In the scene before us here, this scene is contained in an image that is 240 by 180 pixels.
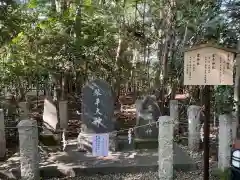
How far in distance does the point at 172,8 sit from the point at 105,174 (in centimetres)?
543

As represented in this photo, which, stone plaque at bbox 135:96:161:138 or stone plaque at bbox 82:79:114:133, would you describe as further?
stone plaque at bbox 135:96:161:138

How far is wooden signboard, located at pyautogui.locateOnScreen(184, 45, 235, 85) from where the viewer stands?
409 centimetres

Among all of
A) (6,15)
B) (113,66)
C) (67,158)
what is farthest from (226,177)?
(113,66)

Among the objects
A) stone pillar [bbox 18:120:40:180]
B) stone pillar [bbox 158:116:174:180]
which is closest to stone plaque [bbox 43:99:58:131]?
stone pillar [bbox 18:120:40:180]

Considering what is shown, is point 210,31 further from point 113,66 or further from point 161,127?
point 113,66

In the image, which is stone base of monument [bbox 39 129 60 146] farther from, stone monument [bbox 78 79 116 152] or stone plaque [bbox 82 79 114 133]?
stone plaque [bbox 82 79 114 133]

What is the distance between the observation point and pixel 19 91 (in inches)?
488

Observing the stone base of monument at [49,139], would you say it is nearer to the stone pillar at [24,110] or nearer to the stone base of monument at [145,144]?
the stone pillar at [24,110]

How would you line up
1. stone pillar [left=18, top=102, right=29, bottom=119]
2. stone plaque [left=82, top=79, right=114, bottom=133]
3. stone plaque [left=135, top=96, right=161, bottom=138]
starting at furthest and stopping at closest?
1. stone pillar [left=18, top=102, right=29, bottom=119]
2. stone plaque [left=135, top=96, right=161, bottom=138]
3. stone plaque [left=82, top=79, right=114, bottom=133]

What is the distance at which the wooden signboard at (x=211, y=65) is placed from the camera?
13.4 ft

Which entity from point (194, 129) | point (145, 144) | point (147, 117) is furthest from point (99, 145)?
point (194, 129)

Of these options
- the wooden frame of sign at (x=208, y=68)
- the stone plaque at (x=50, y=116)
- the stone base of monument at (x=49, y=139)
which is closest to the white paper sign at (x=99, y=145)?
the stone base of monument at (x=49, y=139)

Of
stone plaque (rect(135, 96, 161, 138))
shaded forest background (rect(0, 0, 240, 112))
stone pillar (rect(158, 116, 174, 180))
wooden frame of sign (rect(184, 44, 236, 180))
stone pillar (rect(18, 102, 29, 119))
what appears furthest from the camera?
stone pillar (rect(18, 102, 29, 119))

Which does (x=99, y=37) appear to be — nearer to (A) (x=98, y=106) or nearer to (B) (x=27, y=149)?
(A) (x=98, y=106)
